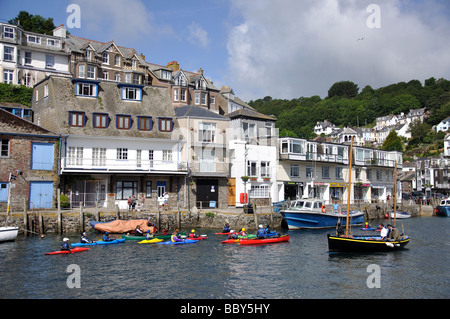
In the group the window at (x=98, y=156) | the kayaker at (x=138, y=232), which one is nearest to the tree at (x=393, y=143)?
the window at (x=98, y=156)

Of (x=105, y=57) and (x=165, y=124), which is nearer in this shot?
(x=165, y=124)

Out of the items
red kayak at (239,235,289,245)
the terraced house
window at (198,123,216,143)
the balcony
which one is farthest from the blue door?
red kayak at (239,235,289,245)

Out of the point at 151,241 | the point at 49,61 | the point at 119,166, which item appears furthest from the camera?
the point at 49,61

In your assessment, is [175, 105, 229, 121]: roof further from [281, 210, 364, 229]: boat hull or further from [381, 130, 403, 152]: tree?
[381, 130, 403, 152]: tree

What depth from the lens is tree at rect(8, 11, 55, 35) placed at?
79500 mm

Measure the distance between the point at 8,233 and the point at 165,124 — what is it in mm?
22275

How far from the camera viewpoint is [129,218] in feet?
134

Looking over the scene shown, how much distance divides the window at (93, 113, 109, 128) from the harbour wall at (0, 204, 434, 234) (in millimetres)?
9774

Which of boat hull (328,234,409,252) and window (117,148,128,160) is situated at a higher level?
window (117,148,128,160)

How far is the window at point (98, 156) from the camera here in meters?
44.6

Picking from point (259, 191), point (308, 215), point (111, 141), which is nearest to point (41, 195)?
point (111, 141)

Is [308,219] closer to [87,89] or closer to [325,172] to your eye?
[325,172]

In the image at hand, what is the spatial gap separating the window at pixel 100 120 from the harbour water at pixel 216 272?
14.9 m

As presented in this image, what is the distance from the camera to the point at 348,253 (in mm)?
32531
